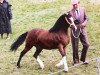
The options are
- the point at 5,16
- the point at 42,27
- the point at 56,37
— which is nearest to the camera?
the point at 56,37

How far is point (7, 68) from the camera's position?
11453 mm

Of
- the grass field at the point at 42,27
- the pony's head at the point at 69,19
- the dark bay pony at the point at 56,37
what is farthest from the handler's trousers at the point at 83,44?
the pony's head at the point at 69,19

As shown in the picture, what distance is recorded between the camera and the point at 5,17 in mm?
16375

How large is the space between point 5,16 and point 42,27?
1866 millimetres

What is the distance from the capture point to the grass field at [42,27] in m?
11.0

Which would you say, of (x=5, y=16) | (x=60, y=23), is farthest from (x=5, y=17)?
(x=60, y=23)

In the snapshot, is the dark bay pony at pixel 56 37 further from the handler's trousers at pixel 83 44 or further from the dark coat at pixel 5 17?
the dark coat at pixel 5 17

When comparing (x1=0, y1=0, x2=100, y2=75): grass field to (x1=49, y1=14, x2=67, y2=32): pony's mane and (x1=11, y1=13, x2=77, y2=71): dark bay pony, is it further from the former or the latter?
(x1=49, y1=14, x2=67, y2=32): pony's mane

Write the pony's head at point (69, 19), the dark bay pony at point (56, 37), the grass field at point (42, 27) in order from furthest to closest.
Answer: the grass field at point (42, 27)
the dark bay pony at point (56, 37)
the pony's head at point (69, 19)

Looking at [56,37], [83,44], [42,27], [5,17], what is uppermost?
[56,37]

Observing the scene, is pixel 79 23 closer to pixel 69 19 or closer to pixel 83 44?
pixel 69 19

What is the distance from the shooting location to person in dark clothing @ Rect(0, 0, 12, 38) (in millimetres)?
16109

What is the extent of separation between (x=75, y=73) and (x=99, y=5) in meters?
10.3

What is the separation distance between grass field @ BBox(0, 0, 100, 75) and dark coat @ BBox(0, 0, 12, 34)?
0.41 metres
